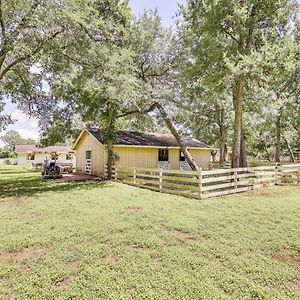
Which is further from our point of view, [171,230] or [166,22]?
[166,22]

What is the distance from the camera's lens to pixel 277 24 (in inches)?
566

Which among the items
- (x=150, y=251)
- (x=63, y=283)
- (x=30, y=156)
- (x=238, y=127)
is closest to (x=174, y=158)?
(x=238, y=127)

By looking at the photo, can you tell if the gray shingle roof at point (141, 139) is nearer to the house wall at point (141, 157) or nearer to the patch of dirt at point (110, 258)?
the house wall at point (141, 157)

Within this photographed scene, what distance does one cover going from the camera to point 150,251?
16.5ft

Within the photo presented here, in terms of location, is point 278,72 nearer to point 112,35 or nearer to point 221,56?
point 221,56

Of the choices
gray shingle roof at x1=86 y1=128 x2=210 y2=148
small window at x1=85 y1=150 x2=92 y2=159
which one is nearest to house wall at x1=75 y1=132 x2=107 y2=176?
small window at x1=85 y1=150 x2=92 y2=159

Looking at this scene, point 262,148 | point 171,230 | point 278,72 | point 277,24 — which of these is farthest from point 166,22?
point 262,148

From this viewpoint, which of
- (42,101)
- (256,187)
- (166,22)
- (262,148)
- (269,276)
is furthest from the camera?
(262,148)

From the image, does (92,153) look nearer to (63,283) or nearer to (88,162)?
(88,162)

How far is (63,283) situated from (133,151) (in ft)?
52.7

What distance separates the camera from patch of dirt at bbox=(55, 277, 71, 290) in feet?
12.7

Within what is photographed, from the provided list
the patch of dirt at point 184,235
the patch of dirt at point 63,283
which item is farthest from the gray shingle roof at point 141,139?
the patch of dirt at point 63,283

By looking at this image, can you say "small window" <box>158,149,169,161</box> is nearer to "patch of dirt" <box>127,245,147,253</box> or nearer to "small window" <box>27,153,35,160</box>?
"patch of dirt" <box>127,245,147,253</box>

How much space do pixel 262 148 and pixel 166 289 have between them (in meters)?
46.9
